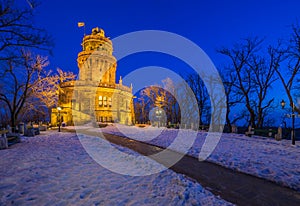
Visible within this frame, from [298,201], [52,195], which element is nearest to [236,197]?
[298,201]

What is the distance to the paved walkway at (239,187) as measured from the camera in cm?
438

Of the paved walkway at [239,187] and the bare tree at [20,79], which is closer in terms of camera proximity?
the paved walkway at [239,187]

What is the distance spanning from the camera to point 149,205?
3697mm

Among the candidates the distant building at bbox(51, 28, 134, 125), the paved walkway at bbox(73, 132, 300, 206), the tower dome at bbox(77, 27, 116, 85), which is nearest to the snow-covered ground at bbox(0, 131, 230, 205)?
the paved walkway at bbox(73, 132, 300, 206)

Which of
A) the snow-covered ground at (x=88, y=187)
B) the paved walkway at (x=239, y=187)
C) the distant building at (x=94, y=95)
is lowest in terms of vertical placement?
the paved walkway at (x=239, y=187)

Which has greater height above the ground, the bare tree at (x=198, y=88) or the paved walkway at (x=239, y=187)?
the bare tree at (x=198, y=88)

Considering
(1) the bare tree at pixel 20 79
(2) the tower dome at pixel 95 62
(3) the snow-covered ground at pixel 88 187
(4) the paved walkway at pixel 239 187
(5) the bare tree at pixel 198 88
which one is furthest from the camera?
(2) the tower dome at pixel 95 62

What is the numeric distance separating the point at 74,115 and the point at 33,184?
34.3 metres

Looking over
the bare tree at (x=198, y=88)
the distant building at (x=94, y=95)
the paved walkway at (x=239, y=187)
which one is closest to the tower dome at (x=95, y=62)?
the distant building at (x=94, y=95)

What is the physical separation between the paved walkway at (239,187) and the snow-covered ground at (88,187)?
0.66 metres

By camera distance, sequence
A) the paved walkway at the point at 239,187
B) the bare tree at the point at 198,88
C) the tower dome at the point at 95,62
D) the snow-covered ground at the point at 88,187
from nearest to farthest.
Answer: the snow-covered ground at the point at 88,187 < the paved walkway at the point at 239,187 < the bare tree at the point at 198,88 < the tower dome at the point at 95,62

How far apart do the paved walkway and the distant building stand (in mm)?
33190

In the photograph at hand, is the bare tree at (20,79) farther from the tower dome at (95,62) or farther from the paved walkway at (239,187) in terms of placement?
the tower dome at (95,62)

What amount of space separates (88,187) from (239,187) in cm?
484
